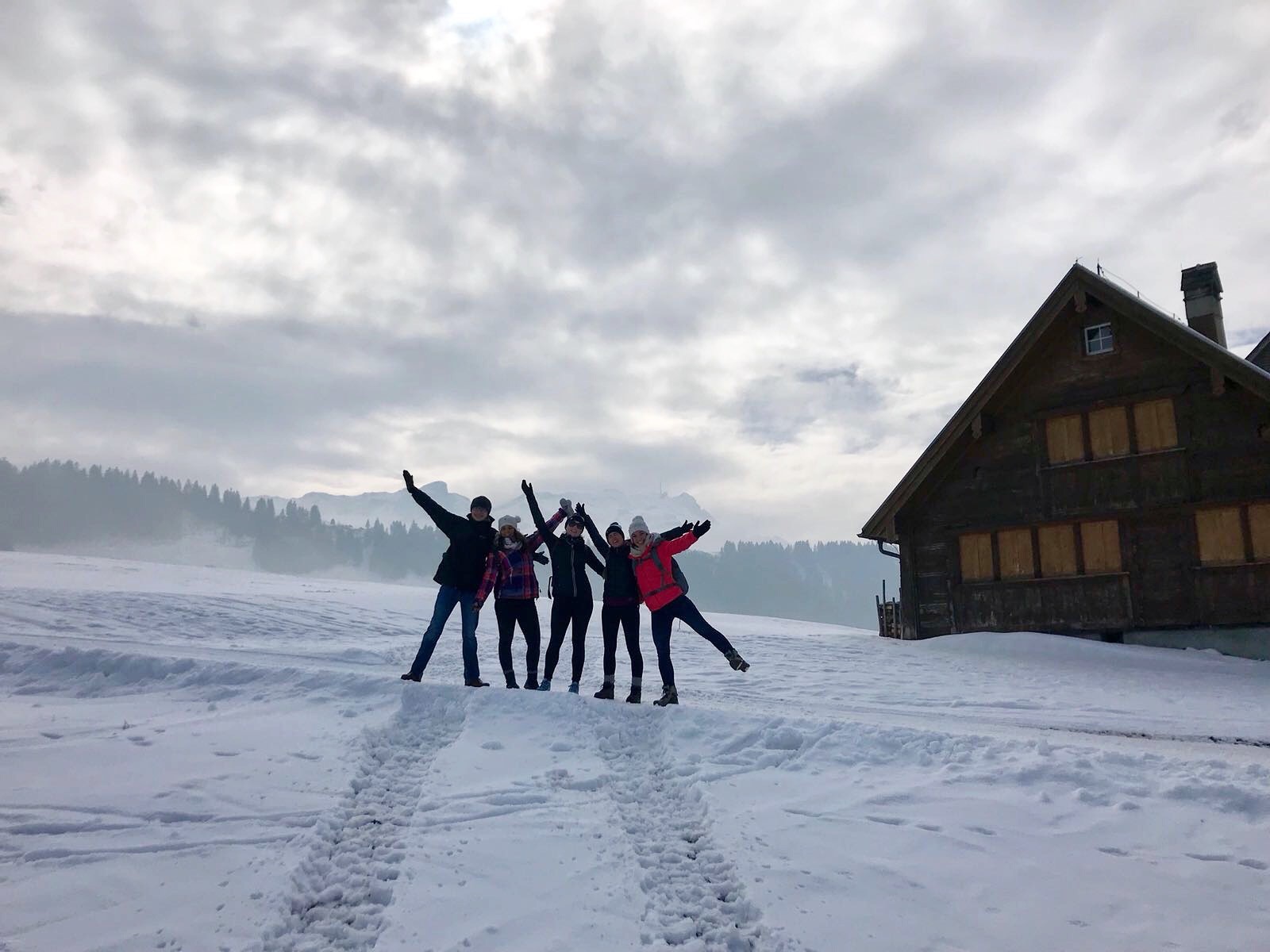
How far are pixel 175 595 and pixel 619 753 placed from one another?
14.6 meters

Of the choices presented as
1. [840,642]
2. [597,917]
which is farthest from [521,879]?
[840,642]

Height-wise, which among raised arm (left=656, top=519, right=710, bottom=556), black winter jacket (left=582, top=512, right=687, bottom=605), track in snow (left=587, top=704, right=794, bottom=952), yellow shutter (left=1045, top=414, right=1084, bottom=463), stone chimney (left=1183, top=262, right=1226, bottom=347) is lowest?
track in snow (left=587, top=704, right=794, bottom=952)

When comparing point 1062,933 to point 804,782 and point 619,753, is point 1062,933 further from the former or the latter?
point 619,753

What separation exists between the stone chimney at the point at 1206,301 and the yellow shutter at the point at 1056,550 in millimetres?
6704

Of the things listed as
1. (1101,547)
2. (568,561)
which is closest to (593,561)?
(568,561)

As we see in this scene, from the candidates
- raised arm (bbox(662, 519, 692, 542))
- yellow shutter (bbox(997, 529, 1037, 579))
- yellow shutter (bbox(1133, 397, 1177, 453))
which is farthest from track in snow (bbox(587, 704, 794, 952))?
yellow shutter (bbox(1133, 397, 1177, 453))

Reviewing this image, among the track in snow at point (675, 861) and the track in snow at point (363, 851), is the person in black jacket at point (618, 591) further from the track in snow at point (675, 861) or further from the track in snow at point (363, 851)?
the track in snow at point (363, 851)

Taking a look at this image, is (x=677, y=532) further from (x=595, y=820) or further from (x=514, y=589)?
(x=595, y=820)

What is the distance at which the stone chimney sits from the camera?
19.1 meters

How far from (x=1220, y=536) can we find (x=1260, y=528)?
2.17 ft

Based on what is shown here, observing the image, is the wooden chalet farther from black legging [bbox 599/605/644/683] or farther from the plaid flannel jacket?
the plaid flannel jacket

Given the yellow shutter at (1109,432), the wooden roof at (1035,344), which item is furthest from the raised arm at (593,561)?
the yellow shutter at (1109,432)

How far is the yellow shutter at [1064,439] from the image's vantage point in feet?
57.0

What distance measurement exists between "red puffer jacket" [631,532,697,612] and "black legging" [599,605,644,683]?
0.86 feet
